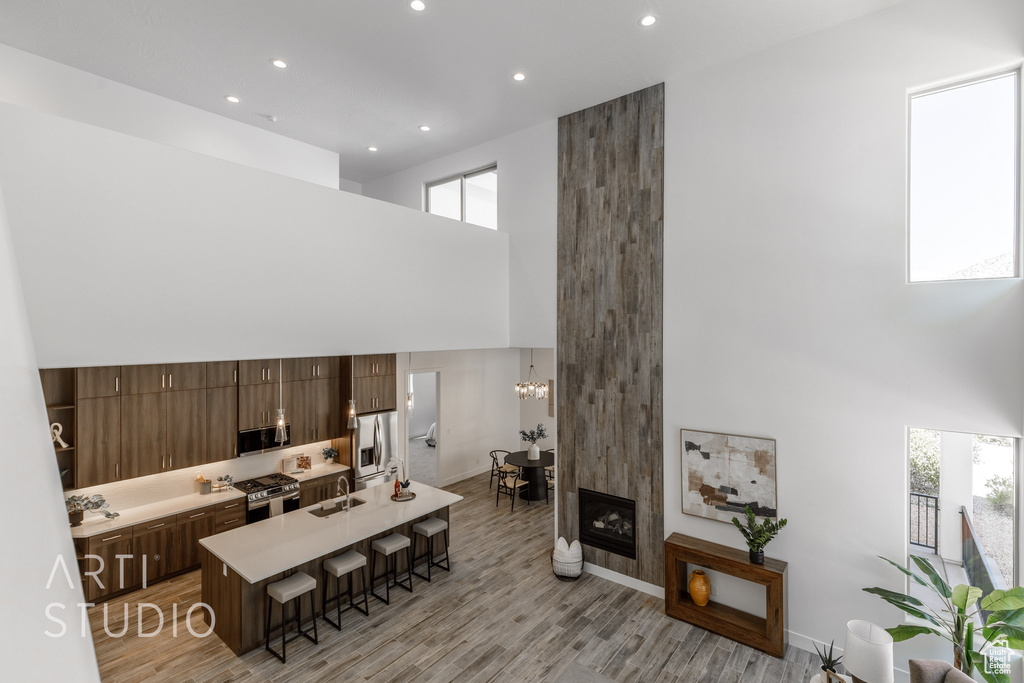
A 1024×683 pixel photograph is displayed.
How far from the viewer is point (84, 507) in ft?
16.0

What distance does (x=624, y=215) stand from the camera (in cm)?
495

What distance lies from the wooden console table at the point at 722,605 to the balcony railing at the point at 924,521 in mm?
936

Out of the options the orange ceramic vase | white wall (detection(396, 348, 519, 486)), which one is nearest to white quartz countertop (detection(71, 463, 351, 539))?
white wall (detection(396, 348, 519, 486))

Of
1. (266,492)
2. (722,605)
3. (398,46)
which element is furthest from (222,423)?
(722,605)

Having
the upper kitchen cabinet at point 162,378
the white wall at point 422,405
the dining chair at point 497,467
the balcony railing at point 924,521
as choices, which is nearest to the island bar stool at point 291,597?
the upper kitchen cabinet at point 162,378

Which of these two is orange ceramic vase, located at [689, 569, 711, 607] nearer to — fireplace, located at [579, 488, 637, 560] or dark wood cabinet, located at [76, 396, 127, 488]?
fireplace, located at [579, 488, 637, 560]

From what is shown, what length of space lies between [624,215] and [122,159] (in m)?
4.00

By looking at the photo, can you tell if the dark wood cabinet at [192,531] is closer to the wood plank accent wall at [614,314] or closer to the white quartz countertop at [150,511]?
the white quartz countertop at [150,511]

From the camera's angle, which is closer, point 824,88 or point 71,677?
point 71,677

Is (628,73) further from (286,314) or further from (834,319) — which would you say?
(286,314)

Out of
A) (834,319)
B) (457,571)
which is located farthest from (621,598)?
(834,319)

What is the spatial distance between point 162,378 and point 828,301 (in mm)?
6445

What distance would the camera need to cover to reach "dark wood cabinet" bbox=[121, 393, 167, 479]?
16.8 ft

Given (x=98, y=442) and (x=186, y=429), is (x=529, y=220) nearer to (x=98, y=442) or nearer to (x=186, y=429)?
(x=186, y=429)
